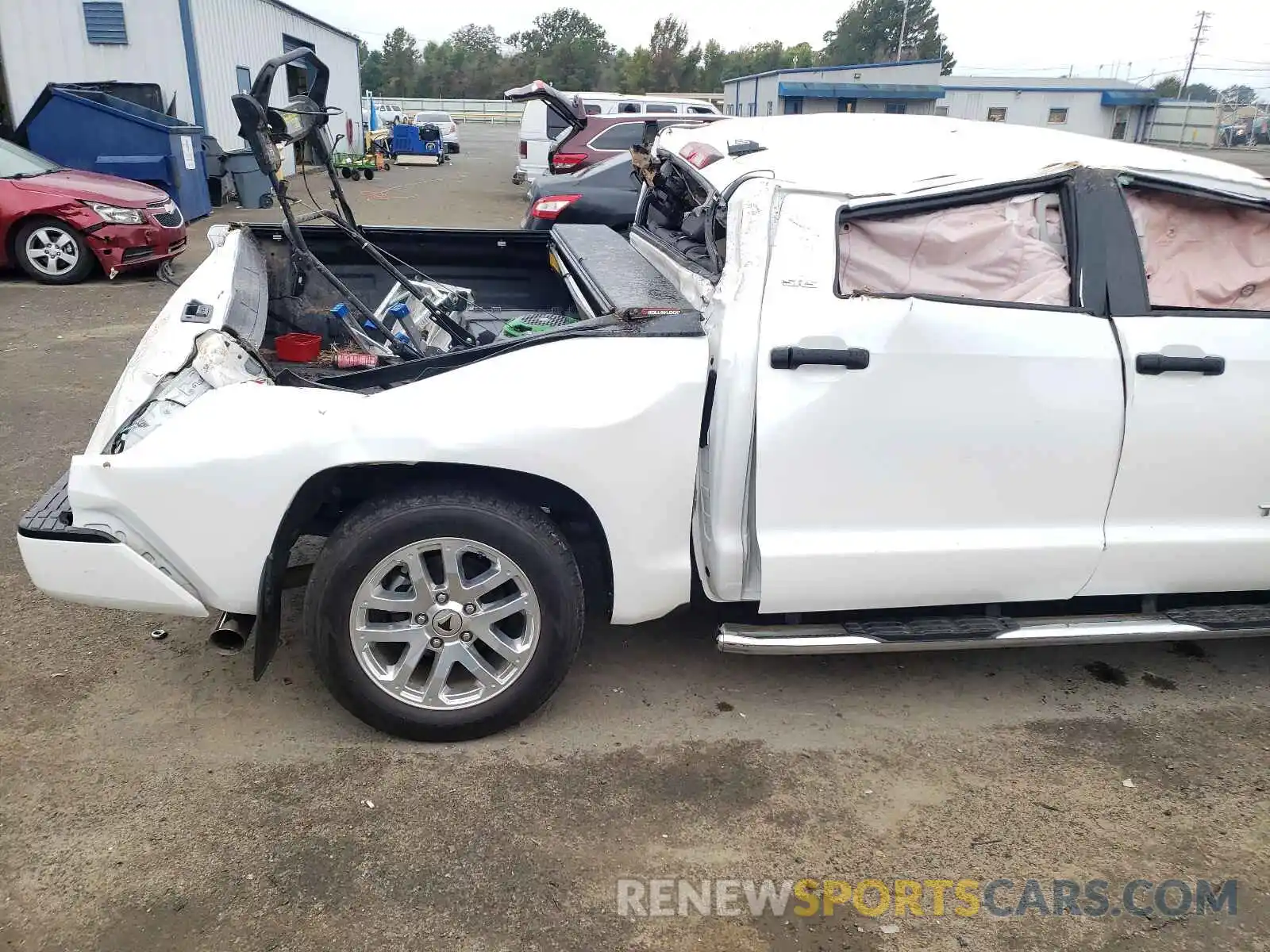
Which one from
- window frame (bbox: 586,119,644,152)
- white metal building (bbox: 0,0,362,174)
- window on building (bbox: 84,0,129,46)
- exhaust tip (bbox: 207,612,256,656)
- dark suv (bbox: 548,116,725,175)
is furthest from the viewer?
window on building (bbox: 84,0,129,46)

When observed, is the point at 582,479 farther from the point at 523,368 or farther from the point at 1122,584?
the point at 1122,584

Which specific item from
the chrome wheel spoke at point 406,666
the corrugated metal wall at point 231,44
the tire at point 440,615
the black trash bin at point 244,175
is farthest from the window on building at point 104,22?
→ the chrome wheel spoke at point 406,666

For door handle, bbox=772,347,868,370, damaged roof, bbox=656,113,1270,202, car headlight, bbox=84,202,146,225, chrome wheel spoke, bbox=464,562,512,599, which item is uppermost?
damaged roof, bbox=656,113,1270,202

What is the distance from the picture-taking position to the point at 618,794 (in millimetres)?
2795

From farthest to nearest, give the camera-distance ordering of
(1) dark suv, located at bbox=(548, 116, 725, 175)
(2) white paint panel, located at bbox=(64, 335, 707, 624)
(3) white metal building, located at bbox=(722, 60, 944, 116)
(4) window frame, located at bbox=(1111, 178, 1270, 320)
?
1. (3) white metal building, located at bbox=(722, 60, 944, 116)
2. (1) dark suv, located at bbox=(548, 116, 725, 175)
3. (4) window frame, located at bbox=(1111, 178, 1270, 320)
4. (2) white paint panel, located at bbox=(64, 335, 707, 624)

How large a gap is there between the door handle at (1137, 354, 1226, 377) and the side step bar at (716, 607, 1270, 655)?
2.66ft

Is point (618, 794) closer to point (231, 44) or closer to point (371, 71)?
point (231, 44)

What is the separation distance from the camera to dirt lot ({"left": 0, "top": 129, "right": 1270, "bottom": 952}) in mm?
2359

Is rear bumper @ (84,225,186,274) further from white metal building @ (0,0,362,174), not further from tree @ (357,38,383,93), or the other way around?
tree @ (357,38,383,93)

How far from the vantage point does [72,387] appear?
20.8 feet

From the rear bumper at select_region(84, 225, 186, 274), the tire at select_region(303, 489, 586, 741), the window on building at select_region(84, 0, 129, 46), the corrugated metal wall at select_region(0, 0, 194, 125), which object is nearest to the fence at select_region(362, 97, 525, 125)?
the corrugated metal wall at select_region(0, 0, 194, 125)

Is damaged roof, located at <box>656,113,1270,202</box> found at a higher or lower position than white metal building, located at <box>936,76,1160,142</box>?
lower

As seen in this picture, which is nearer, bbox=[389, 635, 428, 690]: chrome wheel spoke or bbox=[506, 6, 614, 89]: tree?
bbox=[389, 635, 428, 690]: chrome wheel spoke

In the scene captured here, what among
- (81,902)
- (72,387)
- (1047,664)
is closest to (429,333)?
(81,902)
